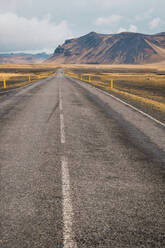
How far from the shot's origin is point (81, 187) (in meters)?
4.50

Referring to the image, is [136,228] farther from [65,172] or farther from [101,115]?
[101,115]

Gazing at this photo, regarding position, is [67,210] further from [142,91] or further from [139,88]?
[139,88]

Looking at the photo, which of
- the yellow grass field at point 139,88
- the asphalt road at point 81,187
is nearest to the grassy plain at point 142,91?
the yellow grass field at point 139,88

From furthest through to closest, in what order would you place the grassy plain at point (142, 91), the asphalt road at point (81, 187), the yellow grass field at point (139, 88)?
the yellow grass field at point (139, 88), the grassy plain at point (142, 91), the asphalt road at point (81, 187)

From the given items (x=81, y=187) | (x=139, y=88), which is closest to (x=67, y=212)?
(x=81, y=187)

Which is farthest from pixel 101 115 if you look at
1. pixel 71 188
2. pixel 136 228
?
pixel 136 228

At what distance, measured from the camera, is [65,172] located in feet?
16.9

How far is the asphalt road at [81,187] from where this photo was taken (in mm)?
3203

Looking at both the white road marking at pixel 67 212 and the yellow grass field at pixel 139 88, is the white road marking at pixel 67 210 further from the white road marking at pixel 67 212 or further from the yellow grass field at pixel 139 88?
the yellow grass field at pixel 139 88

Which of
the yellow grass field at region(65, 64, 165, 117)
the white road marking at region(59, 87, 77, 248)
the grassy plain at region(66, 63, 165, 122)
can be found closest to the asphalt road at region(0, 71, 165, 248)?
the white road marking at region(59, 87, 77, 248)

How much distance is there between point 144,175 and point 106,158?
121 cm

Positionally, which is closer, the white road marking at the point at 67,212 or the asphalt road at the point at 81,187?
the white road marking at the point at 67,212

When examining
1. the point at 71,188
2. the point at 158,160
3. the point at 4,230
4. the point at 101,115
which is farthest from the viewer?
the point at 101,115

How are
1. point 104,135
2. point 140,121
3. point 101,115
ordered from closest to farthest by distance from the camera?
point 104,135, point 140,121, point 101,115
